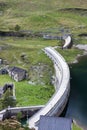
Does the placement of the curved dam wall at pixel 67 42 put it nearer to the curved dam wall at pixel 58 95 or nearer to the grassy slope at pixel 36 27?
the grassy slope at pixel 36 27

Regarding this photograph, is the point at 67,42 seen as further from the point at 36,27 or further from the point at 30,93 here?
the point at 30,93

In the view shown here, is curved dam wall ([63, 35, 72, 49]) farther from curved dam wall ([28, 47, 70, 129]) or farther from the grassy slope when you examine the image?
curved dam wall ([28, 47, 70, 129])

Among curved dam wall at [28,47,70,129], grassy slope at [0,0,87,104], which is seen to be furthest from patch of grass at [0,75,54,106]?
grassy slope at [0,0,87,104]

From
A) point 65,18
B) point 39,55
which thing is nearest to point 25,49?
point 39,55

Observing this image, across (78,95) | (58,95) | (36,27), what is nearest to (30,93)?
(58,95)

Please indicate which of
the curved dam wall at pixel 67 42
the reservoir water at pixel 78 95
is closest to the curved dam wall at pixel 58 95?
the reservoir water at pixel 78 95

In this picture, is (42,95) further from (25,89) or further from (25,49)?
(25,49)
